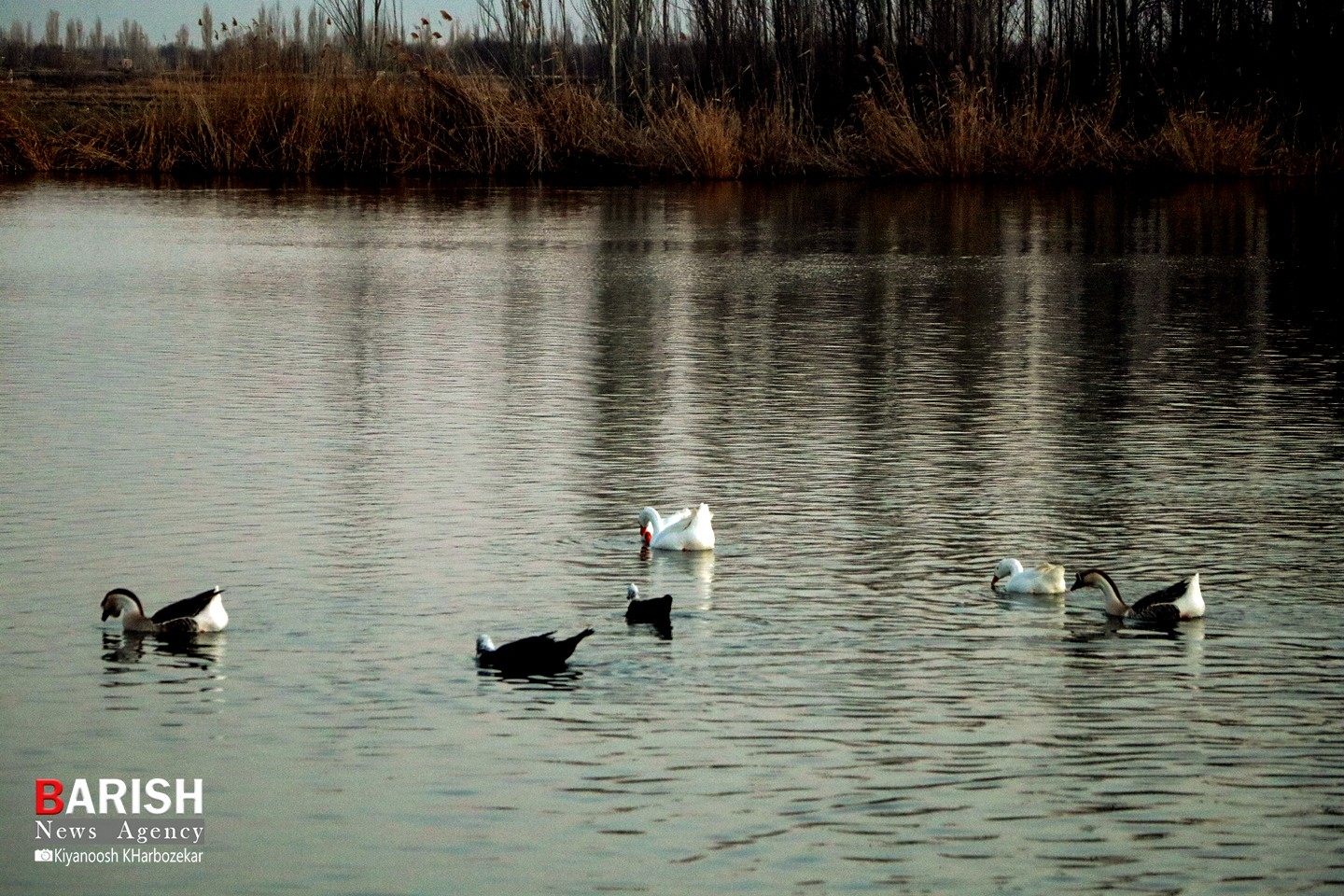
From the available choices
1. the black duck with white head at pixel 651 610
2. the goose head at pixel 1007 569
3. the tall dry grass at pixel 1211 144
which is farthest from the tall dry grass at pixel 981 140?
the black duck with white head at pixel 651 610

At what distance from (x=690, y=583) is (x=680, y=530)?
431 mm

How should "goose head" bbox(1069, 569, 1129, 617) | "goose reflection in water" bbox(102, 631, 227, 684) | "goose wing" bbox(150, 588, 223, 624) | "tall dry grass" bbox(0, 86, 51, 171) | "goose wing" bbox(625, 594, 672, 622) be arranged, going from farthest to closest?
1. "tall dry grass" bbox(0, 86, 51, 171)
2. "goose head" bbox(1069, 569, 1129, 617)
3. "goose wing" bbox(625, 594, 672, 622)
4. "goose wing" bbox(150, 588, 223, 624)
5. "goose reflection in water" bbox(102, 631, 227, 684)

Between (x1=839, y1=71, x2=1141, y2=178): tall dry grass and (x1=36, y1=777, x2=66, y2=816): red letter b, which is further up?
(x1=839, y1=71, x2=1141, y2=178): tall dry grass

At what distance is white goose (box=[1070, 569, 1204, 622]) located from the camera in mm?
7148

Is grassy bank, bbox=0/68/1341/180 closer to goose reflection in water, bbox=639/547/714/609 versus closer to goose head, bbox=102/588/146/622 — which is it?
goose reflection in water, bbox=639/547/714/609

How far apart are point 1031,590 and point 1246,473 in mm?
2850

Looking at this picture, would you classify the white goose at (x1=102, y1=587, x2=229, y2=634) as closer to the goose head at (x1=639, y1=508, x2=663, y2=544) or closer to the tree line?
the goose head at (x1=639, y1=508, x2=663, y2=544)

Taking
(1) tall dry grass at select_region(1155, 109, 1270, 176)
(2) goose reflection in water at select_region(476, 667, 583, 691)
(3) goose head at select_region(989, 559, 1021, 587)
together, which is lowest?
(2) goose reflection in water at select_region(476, 667, 583, 691)

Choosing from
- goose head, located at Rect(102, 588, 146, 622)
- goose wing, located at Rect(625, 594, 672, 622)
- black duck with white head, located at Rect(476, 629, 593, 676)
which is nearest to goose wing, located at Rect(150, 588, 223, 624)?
goose head, located at Rect(102, 588, 146, 622)

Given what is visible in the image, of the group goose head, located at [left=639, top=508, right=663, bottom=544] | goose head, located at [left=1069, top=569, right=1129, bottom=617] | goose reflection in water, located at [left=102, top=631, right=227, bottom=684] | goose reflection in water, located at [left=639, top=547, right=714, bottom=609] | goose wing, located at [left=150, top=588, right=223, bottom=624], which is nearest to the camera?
goose reflection in water, located at [left=102, top=631, right=227, bottom=684]

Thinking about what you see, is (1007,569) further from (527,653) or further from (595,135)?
(595,135)

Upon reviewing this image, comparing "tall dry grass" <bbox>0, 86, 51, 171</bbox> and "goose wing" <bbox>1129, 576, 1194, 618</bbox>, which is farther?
"tall dry grass" <bbox>0, 86, 51, 171</bbox>

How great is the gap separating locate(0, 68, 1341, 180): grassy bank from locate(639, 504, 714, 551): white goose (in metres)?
24.9

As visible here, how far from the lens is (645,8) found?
36.1 meters
